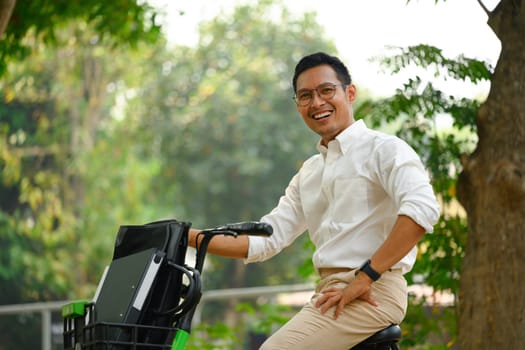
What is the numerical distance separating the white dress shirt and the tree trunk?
1276 millimetres

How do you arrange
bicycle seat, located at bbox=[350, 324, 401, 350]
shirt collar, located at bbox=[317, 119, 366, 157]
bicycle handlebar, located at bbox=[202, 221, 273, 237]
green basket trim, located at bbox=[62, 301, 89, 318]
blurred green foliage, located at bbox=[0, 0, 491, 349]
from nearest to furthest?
green basket trim, located at bbox=[62, 301, 89, 318]
bicycle handlebar, located at bbox=[202, 221, 273, 237]
bicycle seat, located at bbox=[350, 324, 401, 350]
shirt collar, located at bbox=[317, 119, 366, 157]
blurred green foliage, located at bbox=[0, 0, 491, 349]

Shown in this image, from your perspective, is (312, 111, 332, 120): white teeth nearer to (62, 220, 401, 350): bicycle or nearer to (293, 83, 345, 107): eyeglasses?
(293, 83, 345, 107): eyeglasses

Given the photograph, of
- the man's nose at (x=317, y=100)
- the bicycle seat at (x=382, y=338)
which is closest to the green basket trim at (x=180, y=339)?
the bicycle seat at (x=382, y=338)

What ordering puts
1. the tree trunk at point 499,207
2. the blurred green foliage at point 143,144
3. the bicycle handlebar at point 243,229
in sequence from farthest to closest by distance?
the blurred green foliage at point 143,144, the tree trunk at point 499,207, the bicycle handlebar at point 243,229

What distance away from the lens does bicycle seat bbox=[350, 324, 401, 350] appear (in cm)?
284

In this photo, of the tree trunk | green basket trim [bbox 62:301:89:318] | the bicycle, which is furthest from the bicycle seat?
the tree trunk

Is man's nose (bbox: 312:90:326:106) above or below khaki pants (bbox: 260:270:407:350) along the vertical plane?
above

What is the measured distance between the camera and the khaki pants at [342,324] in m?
2.79

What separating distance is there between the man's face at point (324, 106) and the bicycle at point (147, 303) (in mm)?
459

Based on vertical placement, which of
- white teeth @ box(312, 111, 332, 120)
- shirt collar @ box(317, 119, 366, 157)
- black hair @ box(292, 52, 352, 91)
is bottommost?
shirt collar @ box(317, 119, 366, 157)

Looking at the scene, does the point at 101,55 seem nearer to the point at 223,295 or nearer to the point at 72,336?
the point at 223,295

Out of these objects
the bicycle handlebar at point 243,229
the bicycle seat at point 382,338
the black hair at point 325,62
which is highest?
the black hair at point 325,62

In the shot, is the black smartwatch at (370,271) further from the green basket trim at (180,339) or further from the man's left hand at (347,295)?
the green basket trim at (180,339)

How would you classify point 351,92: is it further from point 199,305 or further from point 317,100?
point 199,305
